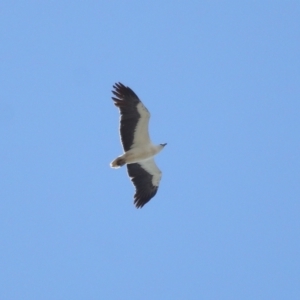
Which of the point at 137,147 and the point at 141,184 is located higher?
the point at 137,147

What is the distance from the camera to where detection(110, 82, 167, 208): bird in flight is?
98.8 ft

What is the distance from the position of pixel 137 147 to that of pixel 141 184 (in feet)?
5.17

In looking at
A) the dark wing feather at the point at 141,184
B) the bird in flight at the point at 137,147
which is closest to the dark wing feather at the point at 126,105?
the bird in flight at the point at 137,147

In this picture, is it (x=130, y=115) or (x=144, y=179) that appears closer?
(x=130, y=115)

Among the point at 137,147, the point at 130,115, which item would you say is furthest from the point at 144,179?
the point at 130,115

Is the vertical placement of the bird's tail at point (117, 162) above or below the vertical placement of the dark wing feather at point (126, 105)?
below

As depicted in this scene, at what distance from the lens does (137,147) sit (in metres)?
30.8

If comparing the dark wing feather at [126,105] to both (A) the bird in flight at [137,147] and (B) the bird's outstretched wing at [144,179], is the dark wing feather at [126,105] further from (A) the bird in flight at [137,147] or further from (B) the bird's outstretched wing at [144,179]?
(B) the bird's outstretched wing at [144,179]

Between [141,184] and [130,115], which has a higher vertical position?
[130,115]

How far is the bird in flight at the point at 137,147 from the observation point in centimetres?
3011

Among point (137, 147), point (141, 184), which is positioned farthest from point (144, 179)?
point (137, 147)

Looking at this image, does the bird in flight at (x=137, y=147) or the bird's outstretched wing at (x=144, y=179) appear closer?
the bird in flight at (x=137, y=147)

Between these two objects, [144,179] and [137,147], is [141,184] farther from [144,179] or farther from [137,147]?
[137,147]

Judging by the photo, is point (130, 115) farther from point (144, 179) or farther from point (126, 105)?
point (144, 179)
